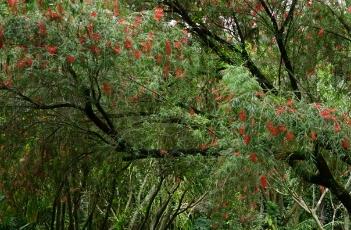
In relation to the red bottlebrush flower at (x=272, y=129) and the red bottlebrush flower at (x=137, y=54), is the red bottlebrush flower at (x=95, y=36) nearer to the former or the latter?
the red bottlebrush flower at (x=137, y=54)

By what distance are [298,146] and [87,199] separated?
20.1 ft

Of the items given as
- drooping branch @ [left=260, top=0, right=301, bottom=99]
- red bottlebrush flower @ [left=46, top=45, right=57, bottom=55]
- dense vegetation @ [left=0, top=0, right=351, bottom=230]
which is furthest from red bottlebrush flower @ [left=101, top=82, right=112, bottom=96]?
drooping branch @ [left=260, top=0, right=301, bottom=99]

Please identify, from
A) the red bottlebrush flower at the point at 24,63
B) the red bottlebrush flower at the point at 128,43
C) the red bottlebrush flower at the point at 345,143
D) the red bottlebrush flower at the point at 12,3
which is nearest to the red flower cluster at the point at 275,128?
the red bottlebrush flower at the point at 345,143

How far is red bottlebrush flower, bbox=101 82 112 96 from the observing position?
5.09 metres

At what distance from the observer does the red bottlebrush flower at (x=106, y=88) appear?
5094 mm

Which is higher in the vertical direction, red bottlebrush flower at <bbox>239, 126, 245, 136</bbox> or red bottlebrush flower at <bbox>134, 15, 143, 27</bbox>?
red bottlebrush flower at <bbox>134, 15, 143, 27</bbox>

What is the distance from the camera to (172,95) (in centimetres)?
610

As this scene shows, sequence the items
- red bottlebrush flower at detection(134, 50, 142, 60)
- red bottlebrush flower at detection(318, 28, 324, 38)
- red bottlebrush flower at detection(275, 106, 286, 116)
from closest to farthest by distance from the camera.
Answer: red bottlebrush flower at detection(275, 106, 286, 116)
red bottlebrush flower at detection(134, 50, 142, 60)
red bottlebrush flower at detection(318, 28, 324, 38)

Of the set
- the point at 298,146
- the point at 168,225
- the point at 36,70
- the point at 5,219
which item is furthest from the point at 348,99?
the point at 5,219

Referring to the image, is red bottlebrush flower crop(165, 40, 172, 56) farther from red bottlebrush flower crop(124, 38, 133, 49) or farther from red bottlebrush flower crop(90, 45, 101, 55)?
red bottlebrush flower crop(90, 45, 101, 55)

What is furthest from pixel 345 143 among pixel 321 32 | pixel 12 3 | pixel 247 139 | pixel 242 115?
pixel 12 3

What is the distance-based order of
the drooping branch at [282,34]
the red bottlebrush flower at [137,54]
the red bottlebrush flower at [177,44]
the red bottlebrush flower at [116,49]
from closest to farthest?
the red bottlebrush flower at [116,49] → the red bottlebrush flower at [137,54] → the red bottlebrush flower at [177,44] → the drooping branch at [282,34]

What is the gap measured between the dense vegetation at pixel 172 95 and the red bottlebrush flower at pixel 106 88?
3 centimetres

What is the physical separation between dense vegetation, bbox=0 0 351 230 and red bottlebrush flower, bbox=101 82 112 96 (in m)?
0.03
